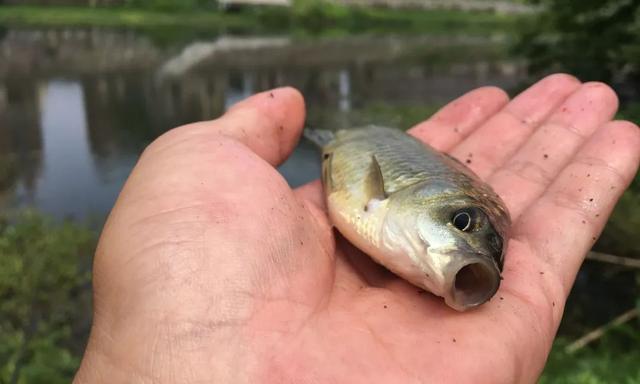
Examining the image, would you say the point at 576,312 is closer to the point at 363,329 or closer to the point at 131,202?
the point at 363,329

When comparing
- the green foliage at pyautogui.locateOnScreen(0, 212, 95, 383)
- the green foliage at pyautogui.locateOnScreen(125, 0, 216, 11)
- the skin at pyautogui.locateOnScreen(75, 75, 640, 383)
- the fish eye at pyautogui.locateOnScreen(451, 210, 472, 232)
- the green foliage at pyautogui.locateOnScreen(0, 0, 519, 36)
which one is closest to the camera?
the skin at pyautogui.locateOnScreen(75, 75, 640, 383)

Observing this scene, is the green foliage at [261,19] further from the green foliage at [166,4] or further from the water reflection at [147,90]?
the water reflection at [147,90]

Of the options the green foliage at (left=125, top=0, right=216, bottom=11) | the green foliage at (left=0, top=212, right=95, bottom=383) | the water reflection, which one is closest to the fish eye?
the green foliage at (left=0, top=212, right=95, bottom=383)

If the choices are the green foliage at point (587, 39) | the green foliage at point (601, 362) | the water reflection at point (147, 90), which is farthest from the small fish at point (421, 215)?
the green foliage at point (587, 39)

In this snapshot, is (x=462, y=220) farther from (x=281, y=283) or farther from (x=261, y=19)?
(x=261, y=19)

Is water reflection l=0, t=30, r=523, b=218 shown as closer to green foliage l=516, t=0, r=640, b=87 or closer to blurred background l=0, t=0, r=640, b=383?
blurred background l=0, t=0, r=640, b=383
